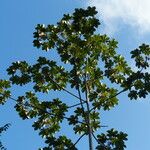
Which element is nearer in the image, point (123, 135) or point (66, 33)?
point (123, 135)

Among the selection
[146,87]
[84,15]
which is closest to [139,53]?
[146,87]

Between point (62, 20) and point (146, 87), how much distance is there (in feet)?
14.1

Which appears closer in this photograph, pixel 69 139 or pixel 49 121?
pixel 69 139

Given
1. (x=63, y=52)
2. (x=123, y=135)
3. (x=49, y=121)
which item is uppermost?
(x=63, y=52)

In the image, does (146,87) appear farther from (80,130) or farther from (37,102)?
(37,102)

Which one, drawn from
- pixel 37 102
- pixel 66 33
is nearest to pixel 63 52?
pixel 66 33

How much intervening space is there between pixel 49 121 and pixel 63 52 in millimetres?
2836

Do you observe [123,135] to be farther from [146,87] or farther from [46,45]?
[46,45]

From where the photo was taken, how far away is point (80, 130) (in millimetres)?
19734

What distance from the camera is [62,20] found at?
2017 cm

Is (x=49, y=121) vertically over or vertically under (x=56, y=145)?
over

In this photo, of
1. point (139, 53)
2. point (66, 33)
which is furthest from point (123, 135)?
point (66, 33)

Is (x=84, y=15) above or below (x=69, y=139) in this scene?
above

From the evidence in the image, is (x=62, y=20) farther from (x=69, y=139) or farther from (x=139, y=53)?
(x=69, y=139)
